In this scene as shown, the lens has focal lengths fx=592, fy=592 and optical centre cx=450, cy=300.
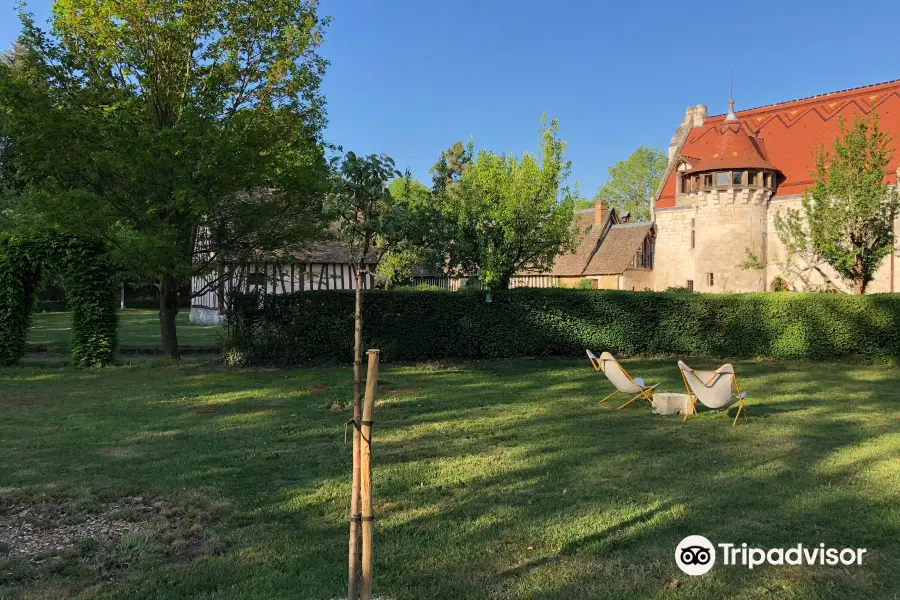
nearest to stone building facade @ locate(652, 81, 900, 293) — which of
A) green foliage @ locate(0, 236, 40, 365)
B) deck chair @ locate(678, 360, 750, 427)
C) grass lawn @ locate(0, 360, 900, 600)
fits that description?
grass lawn @ locate(0, 360, 900, 600)

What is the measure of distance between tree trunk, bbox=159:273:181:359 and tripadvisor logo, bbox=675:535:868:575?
12.8 m

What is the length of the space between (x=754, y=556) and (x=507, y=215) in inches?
484

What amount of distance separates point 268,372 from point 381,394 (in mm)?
3780

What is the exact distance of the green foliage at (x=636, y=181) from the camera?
5809cm

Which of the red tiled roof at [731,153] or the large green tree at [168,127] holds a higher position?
the red tiled roof at [731,153]

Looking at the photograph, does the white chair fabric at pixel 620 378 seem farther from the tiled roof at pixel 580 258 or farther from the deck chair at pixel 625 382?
the tiled roof at pixel 580 258

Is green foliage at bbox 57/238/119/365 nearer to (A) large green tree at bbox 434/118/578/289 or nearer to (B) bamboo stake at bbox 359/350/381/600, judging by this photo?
(A) large green tree at bbox 434/118/578/289

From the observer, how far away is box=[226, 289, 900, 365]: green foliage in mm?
13859

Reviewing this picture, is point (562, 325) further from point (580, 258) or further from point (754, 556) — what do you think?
point (580, 258)

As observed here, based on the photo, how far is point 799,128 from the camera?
28.7 meters

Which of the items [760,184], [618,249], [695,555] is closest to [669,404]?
[695,555]

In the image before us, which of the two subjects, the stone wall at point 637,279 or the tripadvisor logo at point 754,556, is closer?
the tripadvisor logo at point 754,556

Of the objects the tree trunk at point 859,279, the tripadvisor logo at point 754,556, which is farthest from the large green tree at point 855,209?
the tripadvisor logo at point 754,556

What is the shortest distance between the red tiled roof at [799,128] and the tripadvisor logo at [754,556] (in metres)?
26.5
